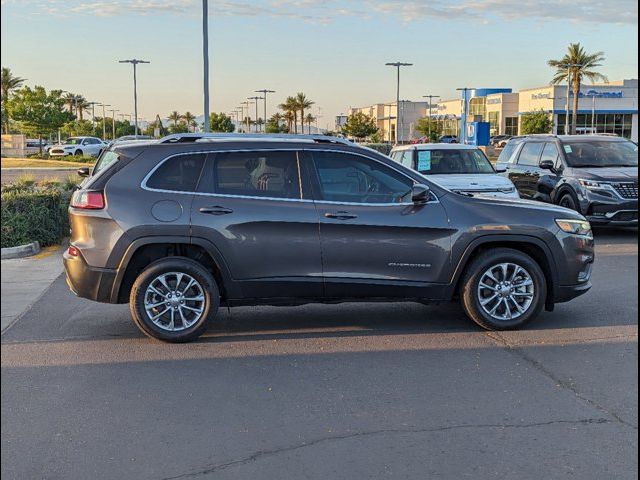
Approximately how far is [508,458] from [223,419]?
1793 mm

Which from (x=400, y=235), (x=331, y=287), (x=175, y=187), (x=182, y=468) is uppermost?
(x=175, y=187)

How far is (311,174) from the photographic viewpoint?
6.66 meters

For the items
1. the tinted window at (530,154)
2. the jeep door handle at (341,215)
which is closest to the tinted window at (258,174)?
the jeep door handle at (341,215)

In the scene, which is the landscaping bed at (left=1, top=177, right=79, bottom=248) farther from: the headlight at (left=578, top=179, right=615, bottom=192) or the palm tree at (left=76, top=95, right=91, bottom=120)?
the palm tree at (left=76, top=95, right=91, bottom=120)

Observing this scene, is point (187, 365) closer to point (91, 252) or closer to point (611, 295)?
point (91, 252)

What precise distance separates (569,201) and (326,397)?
387 inches

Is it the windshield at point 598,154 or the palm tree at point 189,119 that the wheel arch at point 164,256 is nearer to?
the windshield at point 598,154

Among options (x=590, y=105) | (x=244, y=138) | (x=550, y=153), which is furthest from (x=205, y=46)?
(x=590, y=105)

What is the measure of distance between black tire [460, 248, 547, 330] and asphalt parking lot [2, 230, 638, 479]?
5.5 inches

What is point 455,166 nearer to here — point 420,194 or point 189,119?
point 420,194

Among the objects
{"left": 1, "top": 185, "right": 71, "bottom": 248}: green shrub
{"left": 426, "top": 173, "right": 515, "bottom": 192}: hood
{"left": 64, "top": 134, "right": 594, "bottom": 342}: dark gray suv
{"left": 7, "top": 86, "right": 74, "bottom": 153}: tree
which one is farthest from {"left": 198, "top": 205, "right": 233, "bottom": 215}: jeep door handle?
{"left": 7, "top": 86, "right": 74, "bottom": 153}: tree

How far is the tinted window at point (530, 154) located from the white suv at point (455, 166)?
1.27m

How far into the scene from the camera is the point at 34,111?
185 feet

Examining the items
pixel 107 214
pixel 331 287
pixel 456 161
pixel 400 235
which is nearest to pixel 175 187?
pixel 107 214
